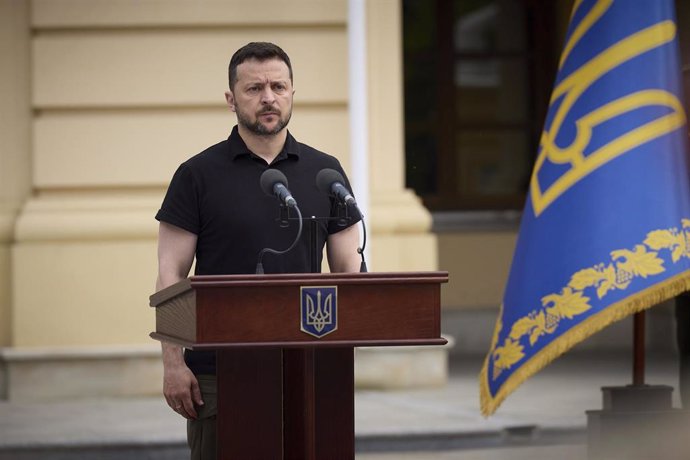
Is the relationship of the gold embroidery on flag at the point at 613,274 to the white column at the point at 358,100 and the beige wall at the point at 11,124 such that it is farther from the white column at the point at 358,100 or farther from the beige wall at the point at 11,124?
the beige wall at the point at 11,124

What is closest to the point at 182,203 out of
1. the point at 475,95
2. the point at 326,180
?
the point at 326,180

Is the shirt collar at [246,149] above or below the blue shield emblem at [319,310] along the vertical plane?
above

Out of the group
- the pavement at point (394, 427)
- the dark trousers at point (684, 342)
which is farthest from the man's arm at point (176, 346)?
the pavement at point (394, 427)

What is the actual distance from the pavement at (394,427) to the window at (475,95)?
3.76m

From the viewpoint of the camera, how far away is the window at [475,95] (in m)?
13.6

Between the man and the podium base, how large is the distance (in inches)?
123

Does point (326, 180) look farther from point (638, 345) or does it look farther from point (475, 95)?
point (475, 95)

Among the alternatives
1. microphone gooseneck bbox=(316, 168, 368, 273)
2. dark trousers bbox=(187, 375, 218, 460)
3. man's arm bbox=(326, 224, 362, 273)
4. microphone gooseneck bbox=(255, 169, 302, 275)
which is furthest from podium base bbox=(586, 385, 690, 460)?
microphone gooseneck bbox=(255, 169, 302, 275)

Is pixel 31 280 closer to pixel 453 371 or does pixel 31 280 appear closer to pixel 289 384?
pixel 453 371

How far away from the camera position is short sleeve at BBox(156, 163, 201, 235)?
3.59 metres

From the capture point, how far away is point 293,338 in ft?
9.99

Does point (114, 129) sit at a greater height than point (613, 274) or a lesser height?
greater

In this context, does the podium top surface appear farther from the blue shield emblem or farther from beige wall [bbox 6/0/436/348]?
beige wall [bbox 6/0/436/348]

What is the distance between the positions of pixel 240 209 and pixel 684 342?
3.79m
